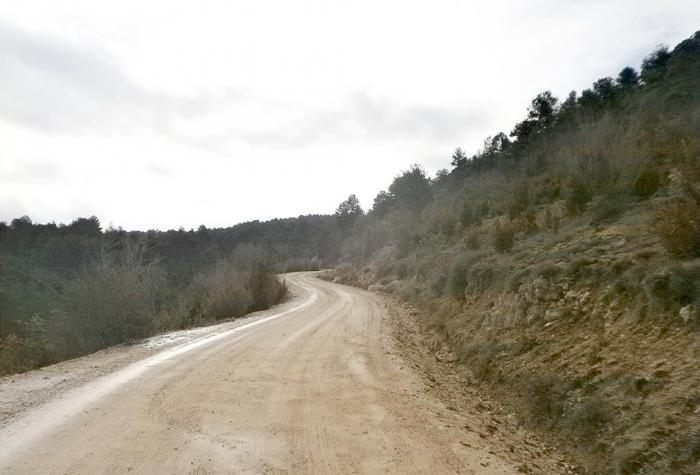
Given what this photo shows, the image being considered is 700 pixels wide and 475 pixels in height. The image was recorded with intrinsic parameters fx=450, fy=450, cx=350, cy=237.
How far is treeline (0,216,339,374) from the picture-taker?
1411 centimetres

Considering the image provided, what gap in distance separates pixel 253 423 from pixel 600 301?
545 cm

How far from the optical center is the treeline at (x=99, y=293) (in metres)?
14.1

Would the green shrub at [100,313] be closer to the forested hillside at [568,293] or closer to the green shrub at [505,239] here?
the forested hillside at [568,293]

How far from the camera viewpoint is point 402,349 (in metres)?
10.6

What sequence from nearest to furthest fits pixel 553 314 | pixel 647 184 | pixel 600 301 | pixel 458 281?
pixel 600 301 < pixel 553 314 < pixel 647 184 < pixel 458 281

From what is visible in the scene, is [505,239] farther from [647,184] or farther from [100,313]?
[100,313]

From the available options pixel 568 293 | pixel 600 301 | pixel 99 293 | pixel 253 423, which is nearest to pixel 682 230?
pixel 600 301

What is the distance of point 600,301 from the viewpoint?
700 centimetres

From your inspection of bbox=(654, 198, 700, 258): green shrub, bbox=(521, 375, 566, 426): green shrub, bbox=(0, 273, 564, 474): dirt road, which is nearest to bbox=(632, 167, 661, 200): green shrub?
bbox=(654, 198, 700, 258): green shrub

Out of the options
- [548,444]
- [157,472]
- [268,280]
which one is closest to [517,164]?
[268,280]

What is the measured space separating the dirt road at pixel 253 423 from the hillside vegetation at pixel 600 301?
126cm

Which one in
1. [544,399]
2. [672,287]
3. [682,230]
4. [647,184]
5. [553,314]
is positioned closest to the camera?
[672,287]

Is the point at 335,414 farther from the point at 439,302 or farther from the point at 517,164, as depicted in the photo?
the point at 517,164

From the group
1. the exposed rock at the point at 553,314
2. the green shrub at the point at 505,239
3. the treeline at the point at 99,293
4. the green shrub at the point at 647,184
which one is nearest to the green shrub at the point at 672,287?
the exposed rock at the point at 553,314
